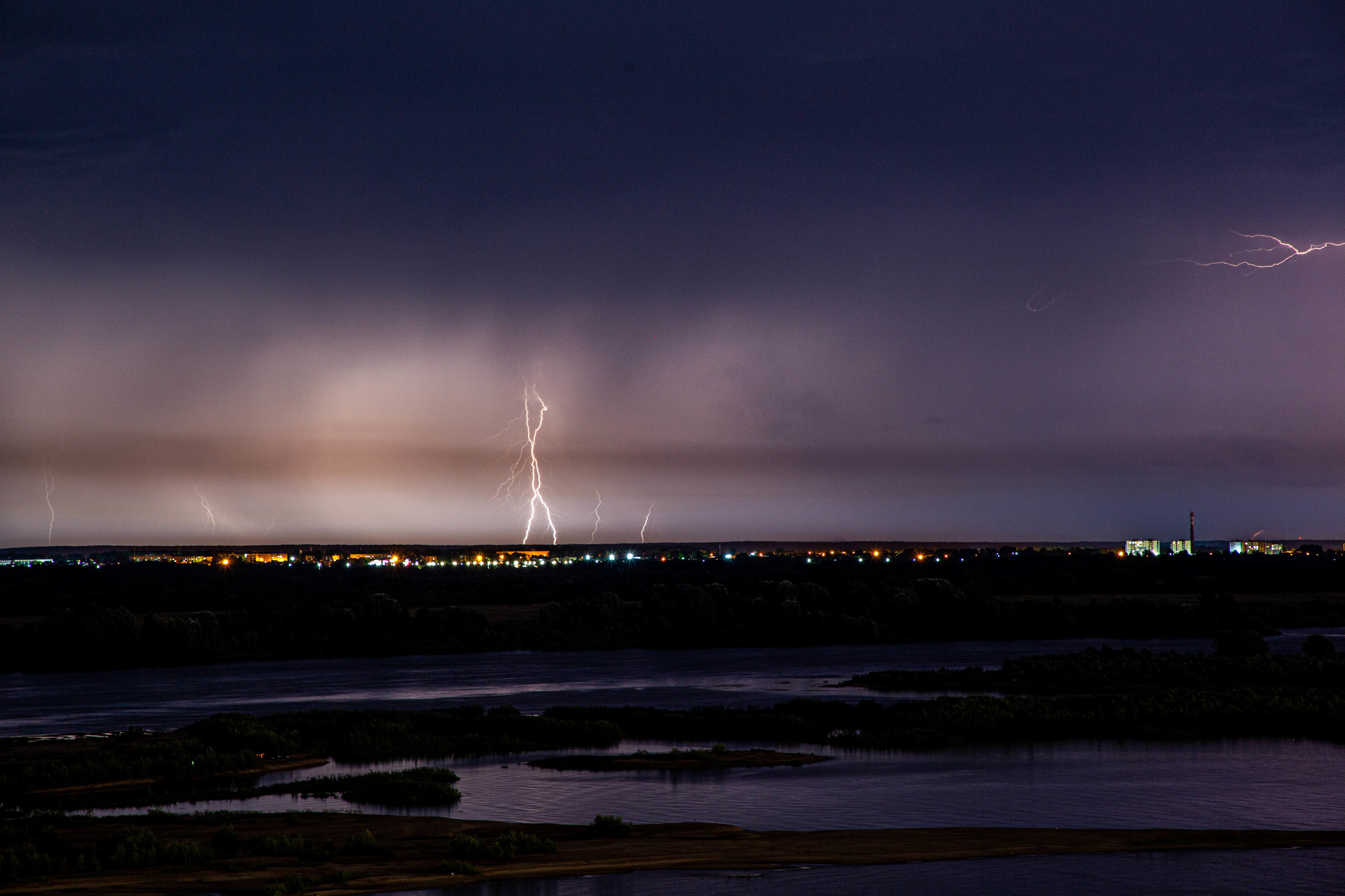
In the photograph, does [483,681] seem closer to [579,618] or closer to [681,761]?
[579,618]

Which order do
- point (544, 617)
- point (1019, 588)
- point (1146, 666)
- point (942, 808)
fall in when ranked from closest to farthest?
1. point (942, 808)
2. point (1146, 666)
3. point (544, 617)
4. point (1019, 588)

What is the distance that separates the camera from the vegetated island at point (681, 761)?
114 feet

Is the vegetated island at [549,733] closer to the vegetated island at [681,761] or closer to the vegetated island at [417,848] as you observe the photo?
the vegetated island at [681,761]

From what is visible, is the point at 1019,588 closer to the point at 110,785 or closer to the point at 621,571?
the point at 621,571

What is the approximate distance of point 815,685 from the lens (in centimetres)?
5769

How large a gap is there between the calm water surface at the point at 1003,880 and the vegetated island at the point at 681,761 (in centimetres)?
1217

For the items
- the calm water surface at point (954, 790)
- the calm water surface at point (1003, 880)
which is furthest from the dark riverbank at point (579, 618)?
the calm water surface at point (1003, 880)

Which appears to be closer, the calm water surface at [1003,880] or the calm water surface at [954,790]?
the calm water surface at [1003,880]

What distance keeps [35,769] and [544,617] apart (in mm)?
60715

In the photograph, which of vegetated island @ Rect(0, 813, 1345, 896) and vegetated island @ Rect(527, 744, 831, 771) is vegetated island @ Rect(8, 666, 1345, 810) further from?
vegetated island @ Rect(0, 813, 1345, 896)

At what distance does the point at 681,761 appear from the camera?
35.2 metres

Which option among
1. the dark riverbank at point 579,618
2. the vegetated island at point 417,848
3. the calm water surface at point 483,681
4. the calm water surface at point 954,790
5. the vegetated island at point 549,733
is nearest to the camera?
the vegetated island at point 417,848

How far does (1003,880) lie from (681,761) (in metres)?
14.5

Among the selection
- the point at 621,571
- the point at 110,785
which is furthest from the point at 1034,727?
the point at 621,571
